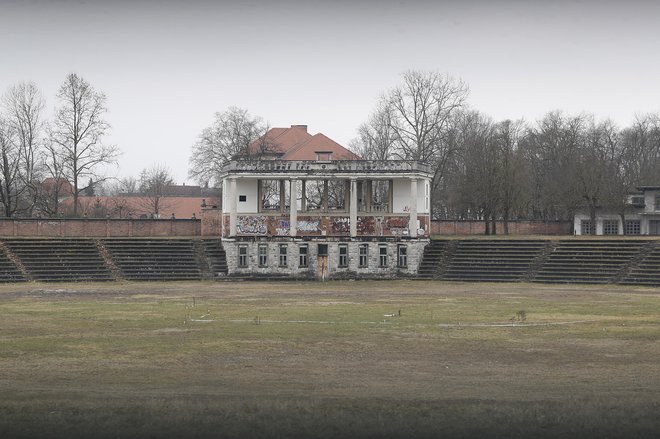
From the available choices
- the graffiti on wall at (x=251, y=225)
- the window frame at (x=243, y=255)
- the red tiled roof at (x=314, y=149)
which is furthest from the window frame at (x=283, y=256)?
the red tiled roof at (x=314, y=149)

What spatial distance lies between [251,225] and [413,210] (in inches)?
457

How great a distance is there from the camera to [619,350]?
24.5m

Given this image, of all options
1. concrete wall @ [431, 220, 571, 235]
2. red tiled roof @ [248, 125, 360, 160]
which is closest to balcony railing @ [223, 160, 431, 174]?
concrete wall @ [431, 220, 571, 235]

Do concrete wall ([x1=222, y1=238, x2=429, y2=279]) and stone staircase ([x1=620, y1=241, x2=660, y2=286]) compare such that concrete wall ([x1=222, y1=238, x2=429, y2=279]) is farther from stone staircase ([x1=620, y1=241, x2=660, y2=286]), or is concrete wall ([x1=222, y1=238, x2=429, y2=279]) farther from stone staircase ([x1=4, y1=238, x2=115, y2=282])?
stone staircase ([x1=620, y1=241, x2=660, y2=286])

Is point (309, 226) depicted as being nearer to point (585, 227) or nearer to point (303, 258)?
point (303, 258)

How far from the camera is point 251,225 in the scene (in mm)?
62344

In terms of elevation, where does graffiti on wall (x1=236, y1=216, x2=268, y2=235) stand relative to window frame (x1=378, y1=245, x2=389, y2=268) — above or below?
above

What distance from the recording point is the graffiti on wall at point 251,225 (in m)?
62.2

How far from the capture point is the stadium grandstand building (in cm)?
6150

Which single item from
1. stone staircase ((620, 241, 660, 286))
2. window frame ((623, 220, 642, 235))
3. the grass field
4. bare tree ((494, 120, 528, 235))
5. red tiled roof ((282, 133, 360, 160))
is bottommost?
the grass field

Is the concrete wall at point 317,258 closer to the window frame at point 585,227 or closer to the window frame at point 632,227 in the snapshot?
the window frame at point 585,227

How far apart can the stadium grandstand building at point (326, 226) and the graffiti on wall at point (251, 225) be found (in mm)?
71

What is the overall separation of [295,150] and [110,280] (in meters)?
39.1

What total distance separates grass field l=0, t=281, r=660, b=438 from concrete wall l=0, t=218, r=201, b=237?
1049 inches
